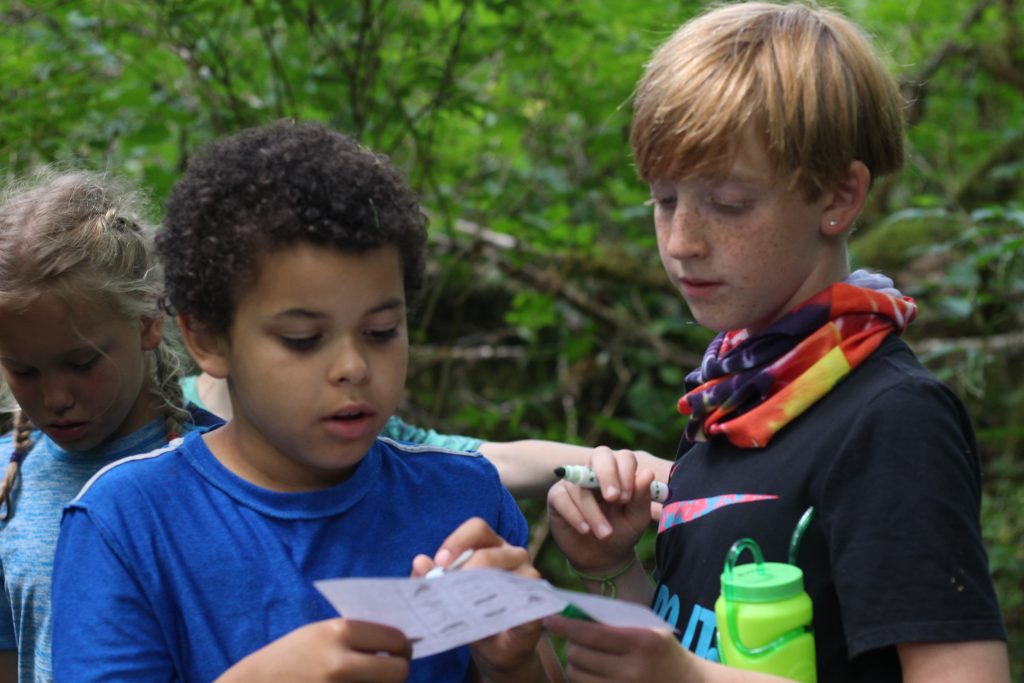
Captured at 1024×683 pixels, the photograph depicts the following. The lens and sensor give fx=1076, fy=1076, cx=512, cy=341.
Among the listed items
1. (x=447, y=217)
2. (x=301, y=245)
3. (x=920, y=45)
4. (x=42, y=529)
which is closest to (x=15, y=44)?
(x=447, y=217)

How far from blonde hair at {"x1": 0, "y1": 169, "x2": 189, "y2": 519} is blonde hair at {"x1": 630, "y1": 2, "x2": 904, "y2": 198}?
1.10 m

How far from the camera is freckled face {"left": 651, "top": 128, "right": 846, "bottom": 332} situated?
1637mm

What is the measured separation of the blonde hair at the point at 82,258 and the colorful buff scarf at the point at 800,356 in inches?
46.0

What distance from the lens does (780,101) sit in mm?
1621

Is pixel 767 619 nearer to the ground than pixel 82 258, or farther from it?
nearer to the ground

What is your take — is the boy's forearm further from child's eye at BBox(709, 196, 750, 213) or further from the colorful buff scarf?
child's eye at BBox(709, 196, 750, 213)

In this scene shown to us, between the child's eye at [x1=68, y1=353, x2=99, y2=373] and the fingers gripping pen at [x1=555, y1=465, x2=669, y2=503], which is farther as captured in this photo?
the child's eye at [x1=68, y1=353, x2=99, y2=373]

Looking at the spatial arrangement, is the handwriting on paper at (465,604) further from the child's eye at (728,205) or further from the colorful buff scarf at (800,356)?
the child's eye at (728,205)

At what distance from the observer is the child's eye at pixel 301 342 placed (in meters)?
1.57

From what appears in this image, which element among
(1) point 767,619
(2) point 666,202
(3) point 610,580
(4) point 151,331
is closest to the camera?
(1) point 767,619

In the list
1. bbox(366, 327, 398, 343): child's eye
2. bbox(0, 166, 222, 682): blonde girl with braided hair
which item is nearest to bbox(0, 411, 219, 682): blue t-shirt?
bbox(0, 166, 222, 682): blonde girl with braided hair

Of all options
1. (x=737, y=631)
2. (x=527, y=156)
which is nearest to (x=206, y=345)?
(x=737, y=631)

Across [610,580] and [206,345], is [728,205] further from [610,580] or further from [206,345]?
[206,345]

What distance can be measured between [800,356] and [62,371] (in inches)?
55.2
